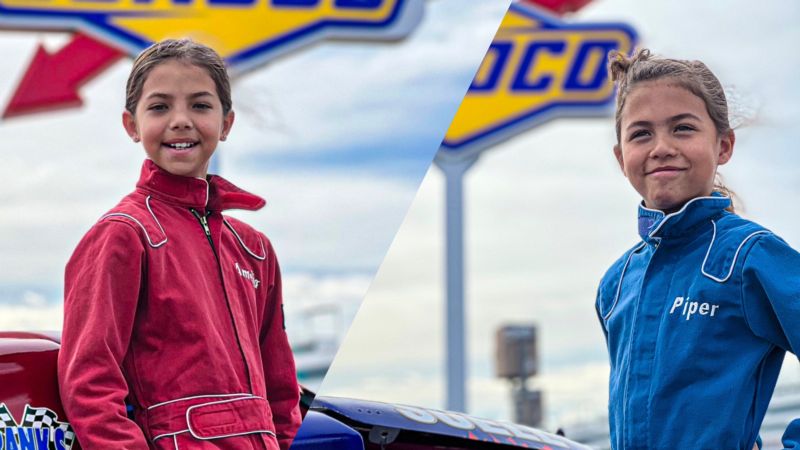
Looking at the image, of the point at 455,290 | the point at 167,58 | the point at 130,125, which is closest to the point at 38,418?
the point at 130,125

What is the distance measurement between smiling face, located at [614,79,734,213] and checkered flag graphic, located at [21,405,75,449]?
1115 millimetres

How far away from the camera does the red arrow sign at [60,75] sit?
10234mm

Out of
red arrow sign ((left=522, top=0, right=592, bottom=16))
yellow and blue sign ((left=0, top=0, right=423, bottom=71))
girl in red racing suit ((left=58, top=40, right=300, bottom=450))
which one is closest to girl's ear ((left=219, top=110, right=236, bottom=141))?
girl in red racing suit ((left=58, top=40, right=300, bottom=450))

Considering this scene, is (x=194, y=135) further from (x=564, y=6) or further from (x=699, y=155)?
(x=564, y=6)

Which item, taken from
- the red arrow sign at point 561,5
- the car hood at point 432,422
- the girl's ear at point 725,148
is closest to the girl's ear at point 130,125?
the car hood at point 432,422

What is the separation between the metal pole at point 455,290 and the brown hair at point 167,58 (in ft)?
32.2

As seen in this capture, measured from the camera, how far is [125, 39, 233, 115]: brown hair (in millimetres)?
2146

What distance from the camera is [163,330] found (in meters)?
1.99

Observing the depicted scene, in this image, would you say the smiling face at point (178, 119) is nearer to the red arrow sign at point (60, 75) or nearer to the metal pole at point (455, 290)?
the red arrow sign at point (60, 75)

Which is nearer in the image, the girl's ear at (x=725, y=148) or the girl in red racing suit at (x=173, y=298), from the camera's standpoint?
the girl in red racing suit at (x=173, y=298)

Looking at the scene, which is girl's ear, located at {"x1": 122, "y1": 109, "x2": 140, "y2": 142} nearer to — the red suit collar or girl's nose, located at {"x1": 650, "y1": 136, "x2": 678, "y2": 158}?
the red suit collar

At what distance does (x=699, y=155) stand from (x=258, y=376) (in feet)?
2.92

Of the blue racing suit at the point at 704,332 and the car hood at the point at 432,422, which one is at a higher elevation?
the blue racing suit at the point at 704,332

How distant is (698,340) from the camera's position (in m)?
1.93
